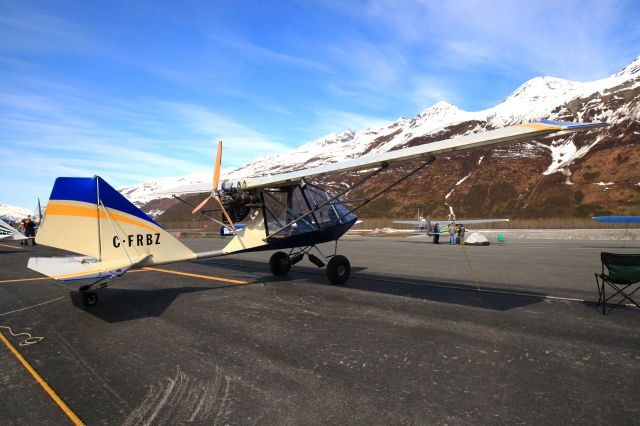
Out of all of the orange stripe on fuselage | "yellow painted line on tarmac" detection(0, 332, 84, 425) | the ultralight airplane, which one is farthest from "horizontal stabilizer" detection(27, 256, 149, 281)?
"yellow painted line on tarmac" detection(0, 332, 84, 425)

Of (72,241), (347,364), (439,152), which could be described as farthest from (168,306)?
(439,152)

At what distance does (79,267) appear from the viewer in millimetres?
7992

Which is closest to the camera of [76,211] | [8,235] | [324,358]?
[324,358]

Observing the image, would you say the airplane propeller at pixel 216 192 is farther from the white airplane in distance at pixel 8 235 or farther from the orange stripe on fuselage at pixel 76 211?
the white airplane in distance at pixel 8 235

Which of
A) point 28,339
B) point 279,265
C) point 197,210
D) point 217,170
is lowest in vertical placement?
point 28,339

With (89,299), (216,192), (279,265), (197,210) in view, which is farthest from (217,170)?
(89,299)

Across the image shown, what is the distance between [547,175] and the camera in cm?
10494

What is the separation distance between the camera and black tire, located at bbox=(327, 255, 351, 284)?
11.2 meters

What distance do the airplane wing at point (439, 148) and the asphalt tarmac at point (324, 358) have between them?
347cm

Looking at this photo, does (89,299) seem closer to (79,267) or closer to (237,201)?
(79,267)

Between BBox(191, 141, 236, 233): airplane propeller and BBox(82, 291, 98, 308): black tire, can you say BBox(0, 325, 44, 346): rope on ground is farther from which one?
BBox(191, 141, 236, 233): airplane propeller

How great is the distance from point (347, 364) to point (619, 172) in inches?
4473

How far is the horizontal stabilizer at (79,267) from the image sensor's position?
7582mm

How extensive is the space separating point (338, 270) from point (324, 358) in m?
5.98
